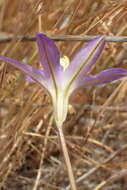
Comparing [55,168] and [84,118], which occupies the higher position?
[84,118]

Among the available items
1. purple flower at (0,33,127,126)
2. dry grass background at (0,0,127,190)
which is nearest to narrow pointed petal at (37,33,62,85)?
purple flower at (0,33,127,126)

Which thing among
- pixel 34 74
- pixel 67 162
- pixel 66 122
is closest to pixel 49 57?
pixel 34 74

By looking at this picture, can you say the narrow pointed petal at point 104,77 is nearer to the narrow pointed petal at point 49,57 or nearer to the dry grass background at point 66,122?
the narrow pointed petal at point 49,57

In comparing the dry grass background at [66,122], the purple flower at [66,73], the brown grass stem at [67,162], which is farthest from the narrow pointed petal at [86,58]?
→ the dry grass background at [66,122]

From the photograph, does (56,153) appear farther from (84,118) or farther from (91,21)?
(91,21)

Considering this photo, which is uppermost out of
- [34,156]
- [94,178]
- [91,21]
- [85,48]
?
[91,21]

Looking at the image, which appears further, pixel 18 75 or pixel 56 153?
pixel 56 153

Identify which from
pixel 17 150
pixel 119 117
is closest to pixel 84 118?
pixel 119 117

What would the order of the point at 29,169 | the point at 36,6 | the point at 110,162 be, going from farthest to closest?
the point at 29,169, the point at 110,162, the point at 36,6

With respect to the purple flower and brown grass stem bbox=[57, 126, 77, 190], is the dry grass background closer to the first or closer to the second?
the purple flower
